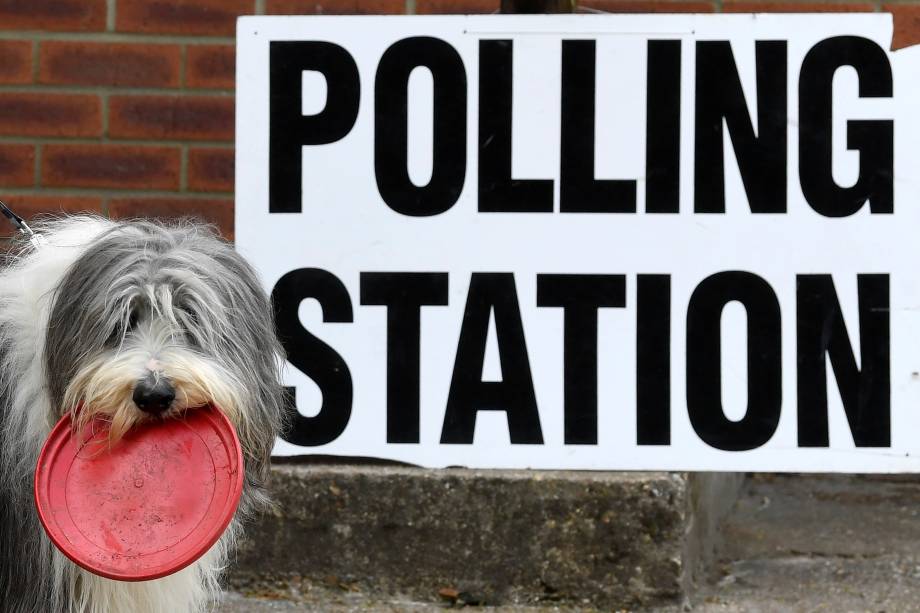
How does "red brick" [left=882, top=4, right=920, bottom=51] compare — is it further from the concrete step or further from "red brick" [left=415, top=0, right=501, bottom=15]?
the concrete step

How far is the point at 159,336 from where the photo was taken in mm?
2508

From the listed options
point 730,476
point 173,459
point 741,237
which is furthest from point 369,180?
point 730,476

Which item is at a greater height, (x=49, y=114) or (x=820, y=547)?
(x=49, y=114)

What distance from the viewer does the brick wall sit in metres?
4.31

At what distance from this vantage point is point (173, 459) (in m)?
2.56

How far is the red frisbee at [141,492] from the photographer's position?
2.51 metres

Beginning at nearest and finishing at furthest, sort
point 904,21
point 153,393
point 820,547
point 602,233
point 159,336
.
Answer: point 153,393, point 159,336, point 602,233, point 904,21, point 820,547

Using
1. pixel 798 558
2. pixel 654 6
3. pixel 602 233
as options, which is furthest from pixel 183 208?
pixel 798 558

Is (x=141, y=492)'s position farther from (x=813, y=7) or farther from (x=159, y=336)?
(x=813, y=7)

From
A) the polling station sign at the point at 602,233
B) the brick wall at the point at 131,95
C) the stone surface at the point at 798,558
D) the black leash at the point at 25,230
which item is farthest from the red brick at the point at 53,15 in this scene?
the stone surface at the point at 798,558

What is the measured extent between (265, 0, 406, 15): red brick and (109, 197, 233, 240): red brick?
660mm

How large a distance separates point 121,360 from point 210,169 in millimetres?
1988

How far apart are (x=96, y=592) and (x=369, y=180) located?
152 cm

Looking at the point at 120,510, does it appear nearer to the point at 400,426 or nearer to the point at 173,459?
the point at 173,459
